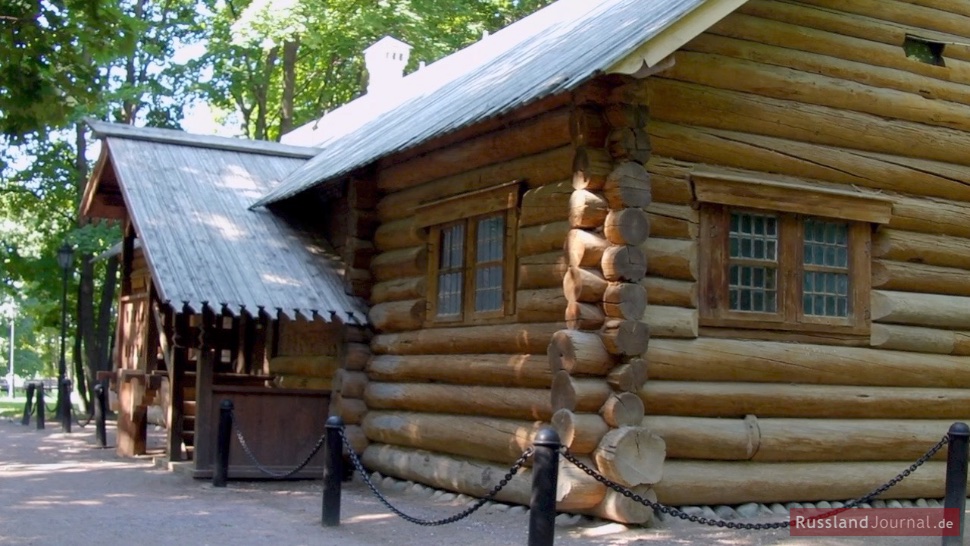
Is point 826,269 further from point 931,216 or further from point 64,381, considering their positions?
point 64,381

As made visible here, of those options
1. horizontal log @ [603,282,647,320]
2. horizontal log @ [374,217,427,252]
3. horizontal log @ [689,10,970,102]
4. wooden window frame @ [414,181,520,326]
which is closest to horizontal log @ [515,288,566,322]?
wooden window frame @ [414,181,520,326]

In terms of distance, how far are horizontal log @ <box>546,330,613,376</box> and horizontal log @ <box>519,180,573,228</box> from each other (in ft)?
4.01

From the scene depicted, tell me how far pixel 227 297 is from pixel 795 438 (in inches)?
251

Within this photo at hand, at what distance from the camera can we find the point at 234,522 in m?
10.5

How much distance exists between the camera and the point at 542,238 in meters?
10.8

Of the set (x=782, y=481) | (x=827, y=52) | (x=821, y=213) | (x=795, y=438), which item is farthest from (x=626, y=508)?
(x=827, y=52)

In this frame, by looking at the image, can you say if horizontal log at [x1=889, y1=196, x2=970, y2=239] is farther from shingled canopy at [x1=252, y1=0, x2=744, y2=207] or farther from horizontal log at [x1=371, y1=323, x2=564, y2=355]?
horizontal log at [x1=371, y1=323, x2=564, y2=355]

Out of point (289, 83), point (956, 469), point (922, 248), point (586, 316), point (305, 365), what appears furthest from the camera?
point (289, 83)

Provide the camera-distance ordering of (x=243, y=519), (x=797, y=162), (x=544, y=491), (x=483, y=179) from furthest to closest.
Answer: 1. (x=483, y=179)
2. (x=797, y=162)
3. (x=243, y=519)
4. (x=544, y=491)

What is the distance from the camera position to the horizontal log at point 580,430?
9.71m

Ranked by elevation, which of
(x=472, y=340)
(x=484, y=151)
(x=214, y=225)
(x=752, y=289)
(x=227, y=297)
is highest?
(x=484, y=151)

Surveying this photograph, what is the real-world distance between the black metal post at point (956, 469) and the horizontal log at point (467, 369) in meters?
3.41

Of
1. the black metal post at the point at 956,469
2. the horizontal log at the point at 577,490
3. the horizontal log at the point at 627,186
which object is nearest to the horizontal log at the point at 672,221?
the horizontal log at the point at 627,186

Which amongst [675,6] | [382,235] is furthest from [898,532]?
[382,235]
